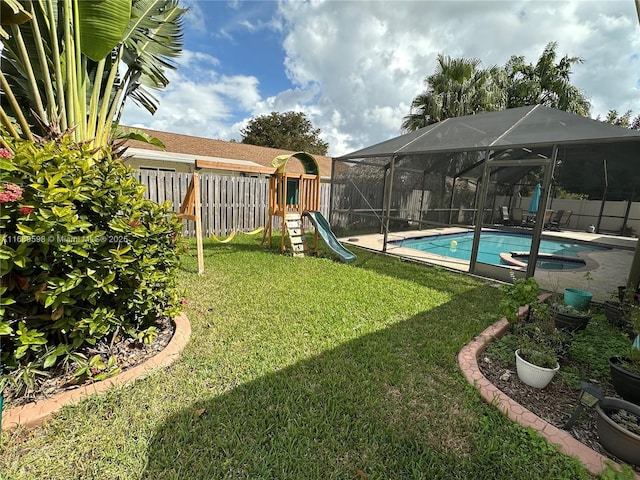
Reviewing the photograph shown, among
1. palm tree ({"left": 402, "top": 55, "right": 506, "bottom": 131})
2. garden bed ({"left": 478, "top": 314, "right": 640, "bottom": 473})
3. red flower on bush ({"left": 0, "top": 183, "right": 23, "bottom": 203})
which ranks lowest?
garden bed ({"left": 478, "top": 314, "right": 640, "bottom": 473})

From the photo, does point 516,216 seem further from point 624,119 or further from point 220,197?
point 624,119

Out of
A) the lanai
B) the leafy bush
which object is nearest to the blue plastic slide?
the lanai

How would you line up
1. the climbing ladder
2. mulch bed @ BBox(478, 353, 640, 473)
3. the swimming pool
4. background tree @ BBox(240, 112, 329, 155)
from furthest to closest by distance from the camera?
1. background tree @ BBox(240, 112, 329, 155)
2. the climbing ladder
3. the swimming pool
4. mulch bed @ BBox(478, 353, 640, 473)

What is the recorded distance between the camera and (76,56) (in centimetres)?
347

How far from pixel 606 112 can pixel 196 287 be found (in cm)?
3189

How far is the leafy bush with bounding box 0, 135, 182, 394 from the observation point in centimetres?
197

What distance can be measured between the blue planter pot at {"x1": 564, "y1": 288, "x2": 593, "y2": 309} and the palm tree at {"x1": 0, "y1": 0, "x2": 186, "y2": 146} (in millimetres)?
6563

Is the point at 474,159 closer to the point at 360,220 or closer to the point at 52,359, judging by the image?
the point at 360,220

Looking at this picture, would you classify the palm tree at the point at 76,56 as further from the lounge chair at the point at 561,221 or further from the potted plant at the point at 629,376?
the lounge chair at the point at 561,221

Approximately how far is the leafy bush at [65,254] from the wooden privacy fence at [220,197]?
22.1 feet

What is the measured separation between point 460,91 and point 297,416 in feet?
55.0

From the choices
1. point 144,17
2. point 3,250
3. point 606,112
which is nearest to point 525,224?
point 144,17

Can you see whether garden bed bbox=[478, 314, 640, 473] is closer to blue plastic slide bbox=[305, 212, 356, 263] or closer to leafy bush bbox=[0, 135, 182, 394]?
leafy bush bbox=[0, 135, 182, 394]

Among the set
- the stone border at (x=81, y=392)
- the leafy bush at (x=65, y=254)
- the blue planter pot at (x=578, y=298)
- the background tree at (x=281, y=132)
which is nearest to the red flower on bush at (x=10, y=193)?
the leafy bush at (x=65, y=254)
